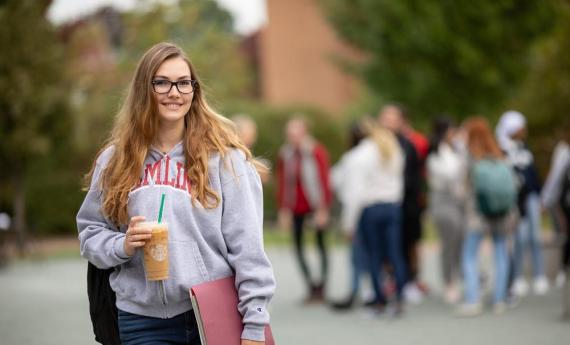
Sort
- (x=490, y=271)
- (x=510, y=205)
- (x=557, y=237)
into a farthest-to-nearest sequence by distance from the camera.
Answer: (x=490, y=271) → (x=557, y=237) → (x=510, y=205)

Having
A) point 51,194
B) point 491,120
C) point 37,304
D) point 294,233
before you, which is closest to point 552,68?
point 491,120

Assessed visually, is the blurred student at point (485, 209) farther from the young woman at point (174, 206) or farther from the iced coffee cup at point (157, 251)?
the iced coffee cup at point (157, 251)

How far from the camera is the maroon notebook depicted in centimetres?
373

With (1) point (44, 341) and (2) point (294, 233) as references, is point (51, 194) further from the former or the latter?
(1) point (44, 341)

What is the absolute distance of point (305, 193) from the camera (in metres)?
11.5

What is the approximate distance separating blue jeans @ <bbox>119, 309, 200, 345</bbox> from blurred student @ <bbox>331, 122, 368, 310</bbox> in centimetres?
659

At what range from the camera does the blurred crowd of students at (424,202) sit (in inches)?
407

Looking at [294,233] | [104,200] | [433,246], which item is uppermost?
[104,200]

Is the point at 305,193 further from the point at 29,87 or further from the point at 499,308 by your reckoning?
the point at 29,87

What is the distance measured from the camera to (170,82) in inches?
157

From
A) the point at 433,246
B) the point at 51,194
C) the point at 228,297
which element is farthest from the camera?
the point at 51,194

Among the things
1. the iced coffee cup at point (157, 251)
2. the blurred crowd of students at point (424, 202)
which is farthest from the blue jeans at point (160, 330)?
the blurred crowd of students at point (424, 202)

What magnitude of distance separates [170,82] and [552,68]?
67.5 ft

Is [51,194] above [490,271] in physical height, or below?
above
